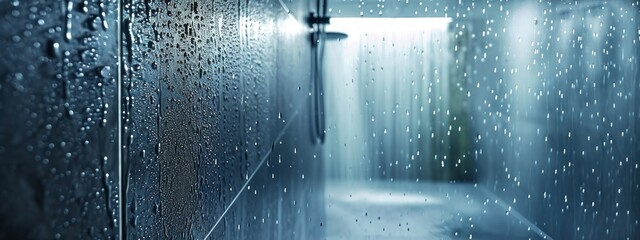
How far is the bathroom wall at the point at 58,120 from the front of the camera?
1.09ft

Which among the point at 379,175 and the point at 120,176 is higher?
the point at 120,176

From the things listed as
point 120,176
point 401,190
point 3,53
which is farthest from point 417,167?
point 3,53

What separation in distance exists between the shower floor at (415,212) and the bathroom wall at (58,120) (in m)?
1.94

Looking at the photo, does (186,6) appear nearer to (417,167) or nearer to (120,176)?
(120,176)

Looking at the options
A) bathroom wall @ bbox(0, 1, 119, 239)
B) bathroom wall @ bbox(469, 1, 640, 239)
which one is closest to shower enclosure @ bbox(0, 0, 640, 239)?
bathroom wall @ bbox(469, 1, 640, 239)

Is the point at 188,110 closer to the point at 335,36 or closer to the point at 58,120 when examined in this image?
the point at 58,120

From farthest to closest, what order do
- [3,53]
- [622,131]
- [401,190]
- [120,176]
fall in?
[401,190], [622,131], [120,176], [3,53]

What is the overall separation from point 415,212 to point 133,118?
1.97 m

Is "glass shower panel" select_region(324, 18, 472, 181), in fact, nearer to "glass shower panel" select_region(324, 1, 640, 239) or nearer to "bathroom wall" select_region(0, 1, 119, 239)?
"glass shower panel" select_region(324, 1, 640, 239)

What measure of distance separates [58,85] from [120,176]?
0.42 ft

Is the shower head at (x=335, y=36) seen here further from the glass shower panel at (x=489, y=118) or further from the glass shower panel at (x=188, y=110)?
the glass shower panel at (x=188, y=110)

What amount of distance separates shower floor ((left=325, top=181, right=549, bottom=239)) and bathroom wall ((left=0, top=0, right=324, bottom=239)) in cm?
117

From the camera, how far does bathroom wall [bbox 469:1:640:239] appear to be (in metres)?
2.05

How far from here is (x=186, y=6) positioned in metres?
0.69
